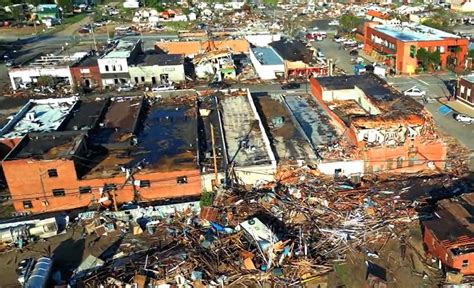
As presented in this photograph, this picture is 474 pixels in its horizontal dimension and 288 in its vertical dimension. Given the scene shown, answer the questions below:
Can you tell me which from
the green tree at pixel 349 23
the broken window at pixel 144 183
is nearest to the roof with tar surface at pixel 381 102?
the broken window at pixel 144 183

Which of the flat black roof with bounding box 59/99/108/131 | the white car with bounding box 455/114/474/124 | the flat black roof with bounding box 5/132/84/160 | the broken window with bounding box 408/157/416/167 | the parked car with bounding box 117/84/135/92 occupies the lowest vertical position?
the white car with bounding box 455/114/474/124

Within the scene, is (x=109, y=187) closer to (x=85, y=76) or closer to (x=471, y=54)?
(x=85, y=76)

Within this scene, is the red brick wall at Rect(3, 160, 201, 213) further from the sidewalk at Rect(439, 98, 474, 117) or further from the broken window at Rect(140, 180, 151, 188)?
the sidewalk at Rect(439, 98, 474, 117)

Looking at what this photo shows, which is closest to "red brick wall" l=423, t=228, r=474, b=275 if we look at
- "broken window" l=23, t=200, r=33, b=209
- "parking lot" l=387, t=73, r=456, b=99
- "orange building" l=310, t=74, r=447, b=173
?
"orange building" l=310, t=74, r=447, b=173

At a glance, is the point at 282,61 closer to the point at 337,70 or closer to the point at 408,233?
the point at 337,70

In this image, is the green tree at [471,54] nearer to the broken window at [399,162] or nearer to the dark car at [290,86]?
the dark car at [290,86]

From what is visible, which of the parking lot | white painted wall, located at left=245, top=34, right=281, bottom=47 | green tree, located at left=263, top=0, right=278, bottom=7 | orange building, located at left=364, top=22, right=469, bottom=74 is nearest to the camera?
the parking lot
